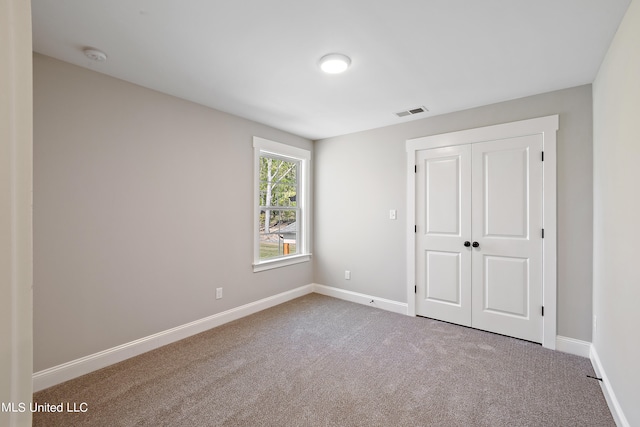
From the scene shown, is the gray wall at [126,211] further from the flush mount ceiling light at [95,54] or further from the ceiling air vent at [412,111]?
the ceiling air vent at [412,111]

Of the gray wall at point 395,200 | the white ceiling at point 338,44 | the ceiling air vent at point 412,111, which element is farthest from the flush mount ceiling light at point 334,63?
the gray wall at point 395,200

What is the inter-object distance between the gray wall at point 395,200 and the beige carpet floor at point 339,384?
2.44 ft

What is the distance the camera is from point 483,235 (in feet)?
10.3

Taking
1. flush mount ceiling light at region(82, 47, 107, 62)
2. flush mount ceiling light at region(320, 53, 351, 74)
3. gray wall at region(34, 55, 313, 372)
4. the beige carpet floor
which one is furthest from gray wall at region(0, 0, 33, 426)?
gray wall at region(34, 55, 313, 372)

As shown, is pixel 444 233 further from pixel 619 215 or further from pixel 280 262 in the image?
pixel 280 262

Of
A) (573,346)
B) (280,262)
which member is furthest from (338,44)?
(573,346)

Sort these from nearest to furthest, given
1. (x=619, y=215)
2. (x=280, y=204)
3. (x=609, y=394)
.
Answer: (x=619, y=215), (x=609, y=394), (x=280, y=204)

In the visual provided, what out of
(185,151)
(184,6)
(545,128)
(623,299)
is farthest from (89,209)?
(545,128)

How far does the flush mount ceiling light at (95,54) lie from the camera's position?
2.08 m

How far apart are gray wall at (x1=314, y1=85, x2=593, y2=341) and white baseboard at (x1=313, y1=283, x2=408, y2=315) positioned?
0.21ft

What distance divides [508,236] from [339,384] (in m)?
2.20

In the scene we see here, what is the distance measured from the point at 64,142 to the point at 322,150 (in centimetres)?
301

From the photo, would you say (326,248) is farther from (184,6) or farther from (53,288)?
(184,6)

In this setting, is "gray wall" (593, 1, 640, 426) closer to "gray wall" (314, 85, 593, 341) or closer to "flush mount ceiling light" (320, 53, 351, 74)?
"gray wall" (314, 85, 593, 341)
